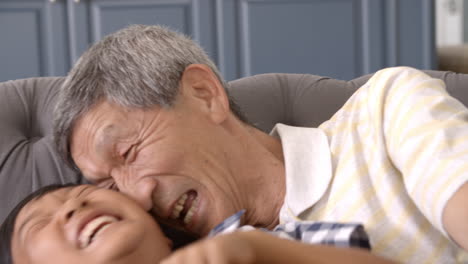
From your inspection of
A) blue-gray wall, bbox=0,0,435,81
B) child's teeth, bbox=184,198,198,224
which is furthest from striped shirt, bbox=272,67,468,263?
blue-gray wall, bbox=0,0,435,81

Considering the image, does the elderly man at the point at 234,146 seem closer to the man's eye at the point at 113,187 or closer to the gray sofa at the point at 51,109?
the man's eye at the point at 113,187

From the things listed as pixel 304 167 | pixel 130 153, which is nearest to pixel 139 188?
pixel 130 153

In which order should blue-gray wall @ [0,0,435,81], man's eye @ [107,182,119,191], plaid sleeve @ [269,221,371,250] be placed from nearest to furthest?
plaid sleeve @ [269,221,371,250] < man's eye @ [107,182,119,191] < blue-gray wall @ [0,0,435,81]

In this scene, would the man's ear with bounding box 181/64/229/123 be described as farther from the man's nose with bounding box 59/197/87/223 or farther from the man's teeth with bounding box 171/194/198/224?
the man's nose with bounding box 59/197/87/223

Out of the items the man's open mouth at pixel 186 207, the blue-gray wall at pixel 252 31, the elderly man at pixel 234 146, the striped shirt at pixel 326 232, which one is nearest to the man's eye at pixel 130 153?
the elderly man at pixel 234 146

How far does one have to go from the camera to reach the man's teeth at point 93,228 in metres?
0.88

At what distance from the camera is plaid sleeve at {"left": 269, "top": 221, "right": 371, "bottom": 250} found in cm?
83

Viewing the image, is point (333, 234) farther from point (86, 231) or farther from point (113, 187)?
point (113, 187)

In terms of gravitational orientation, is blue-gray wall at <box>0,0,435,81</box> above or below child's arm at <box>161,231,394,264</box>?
above

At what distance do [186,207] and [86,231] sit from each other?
0.82 ft

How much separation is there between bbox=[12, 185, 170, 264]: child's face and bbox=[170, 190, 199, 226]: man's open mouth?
0.40 ft

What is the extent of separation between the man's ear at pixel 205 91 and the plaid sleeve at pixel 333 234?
1.10ft

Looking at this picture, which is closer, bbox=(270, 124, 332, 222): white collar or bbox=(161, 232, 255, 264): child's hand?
bbox=(161, 232, 255, 264): child's hand

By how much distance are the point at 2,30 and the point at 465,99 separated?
2.26 metres
